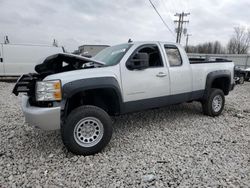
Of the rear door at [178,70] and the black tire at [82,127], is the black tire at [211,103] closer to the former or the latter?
the rear door at [178,70]

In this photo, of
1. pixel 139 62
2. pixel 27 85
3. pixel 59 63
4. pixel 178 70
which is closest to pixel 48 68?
pixel 59 63

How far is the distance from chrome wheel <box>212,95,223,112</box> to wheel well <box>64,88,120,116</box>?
303 cm

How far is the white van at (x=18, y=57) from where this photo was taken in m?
11.4

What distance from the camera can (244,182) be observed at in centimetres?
264

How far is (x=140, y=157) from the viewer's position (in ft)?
10.8

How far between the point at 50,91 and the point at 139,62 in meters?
1.59

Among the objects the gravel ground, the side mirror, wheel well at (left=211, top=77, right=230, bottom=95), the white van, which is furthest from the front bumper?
the white van

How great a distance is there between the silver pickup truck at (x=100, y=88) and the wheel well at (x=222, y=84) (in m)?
1.03

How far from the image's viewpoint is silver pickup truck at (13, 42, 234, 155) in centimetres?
306

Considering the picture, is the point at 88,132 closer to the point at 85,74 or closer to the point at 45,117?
the point at 45,117

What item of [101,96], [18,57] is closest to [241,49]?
[18,57]

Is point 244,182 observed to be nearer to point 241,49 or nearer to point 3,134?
point 3,134

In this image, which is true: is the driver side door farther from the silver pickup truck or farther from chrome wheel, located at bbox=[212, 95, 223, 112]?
chrome wheel, located at bbox=[212, 95, 223, 112]

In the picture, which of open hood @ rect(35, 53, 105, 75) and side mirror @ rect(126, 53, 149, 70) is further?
side mirror @ rect(126, 53, 149, 70)
